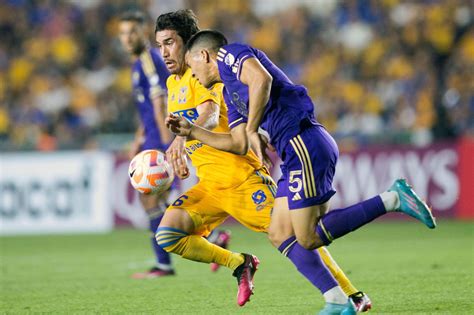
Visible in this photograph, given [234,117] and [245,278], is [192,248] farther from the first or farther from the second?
[234,117]

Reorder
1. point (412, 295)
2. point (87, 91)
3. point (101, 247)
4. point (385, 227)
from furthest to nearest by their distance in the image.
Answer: point (87, 91) < point (385, 227) < point (101, 247) < point (412, 295)

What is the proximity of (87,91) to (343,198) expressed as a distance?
6.72 m

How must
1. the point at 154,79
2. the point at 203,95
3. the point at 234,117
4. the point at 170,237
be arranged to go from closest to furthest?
the point at 234,117 < the point at 170,237 < the point at 203,95 < the point at 154,79

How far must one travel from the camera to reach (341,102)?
18.9 meters

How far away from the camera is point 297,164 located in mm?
5891

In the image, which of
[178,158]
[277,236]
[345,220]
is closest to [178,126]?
[178,158]

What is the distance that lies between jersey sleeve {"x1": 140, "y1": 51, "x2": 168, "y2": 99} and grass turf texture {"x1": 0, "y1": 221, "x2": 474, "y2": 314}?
1937 millimetres

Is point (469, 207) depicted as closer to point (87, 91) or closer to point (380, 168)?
point (380, 168)

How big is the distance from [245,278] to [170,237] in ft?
2.15

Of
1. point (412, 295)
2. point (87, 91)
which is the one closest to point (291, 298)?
point (412, 295)

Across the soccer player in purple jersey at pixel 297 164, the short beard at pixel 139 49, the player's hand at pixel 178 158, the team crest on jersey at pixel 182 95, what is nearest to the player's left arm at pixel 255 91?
the soccer player in purple jersey at pixel 297 164

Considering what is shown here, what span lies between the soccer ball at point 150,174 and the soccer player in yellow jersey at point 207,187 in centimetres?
22

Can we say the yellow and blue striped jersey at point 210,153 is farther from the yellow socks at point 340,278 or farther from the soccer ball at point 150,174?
the yellow socks at point 340,278

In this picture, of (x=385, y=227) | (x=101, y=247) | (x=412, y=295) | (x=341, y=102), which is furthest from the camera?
(x=341, y=102)
